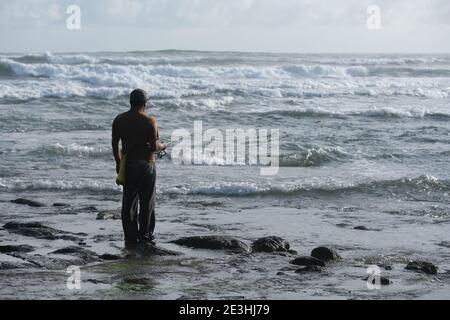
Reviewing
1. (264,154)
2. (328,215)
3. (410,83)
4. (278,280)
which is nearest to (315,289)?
(278,280)

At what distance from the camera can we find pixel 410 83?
41.1m

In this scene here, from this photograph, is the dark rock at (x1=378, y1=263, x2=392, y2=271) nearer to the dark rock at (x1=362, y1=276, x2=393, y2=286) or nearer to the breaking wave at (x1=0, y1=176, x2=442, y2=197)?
the dark rock at (x1=362, y1=276, x2=393, y2=286)

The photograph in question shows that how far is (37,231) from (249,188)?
4.54 meters

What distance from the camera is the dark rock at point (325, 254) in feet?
29.7

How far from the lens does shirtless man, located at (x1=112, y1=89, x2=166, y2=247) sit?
9344mm

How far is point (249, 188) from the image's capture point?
539 inches

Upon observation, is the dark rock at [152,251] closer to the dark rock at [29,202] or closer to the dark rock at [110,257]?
the dark rock at [110,257]

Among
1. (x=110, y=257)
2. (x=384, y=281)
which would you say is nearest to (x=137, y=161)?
(x=110, y=257)

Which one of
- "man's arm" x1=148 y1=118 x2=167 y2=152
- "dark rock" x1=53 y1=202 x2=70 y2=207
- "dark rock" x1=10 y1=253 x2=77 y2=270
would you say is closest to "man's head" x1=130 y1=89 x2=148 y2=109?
"man's arm" x1=148 y1=118 x2=167 y2=152

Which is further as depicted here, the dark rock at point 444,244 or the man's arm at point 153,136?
the dark rock at point 444,244

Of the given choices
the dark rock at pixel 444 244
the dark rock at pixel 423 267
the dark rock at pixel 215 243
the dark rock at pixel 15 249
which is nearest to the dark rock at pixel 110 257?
the dark rock at pixel 15 249

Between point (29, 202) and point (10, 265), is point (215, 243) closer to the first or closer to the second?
point (10, 265)

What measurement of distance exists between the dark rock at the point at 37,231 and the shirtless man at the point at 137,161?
2.41 feet
